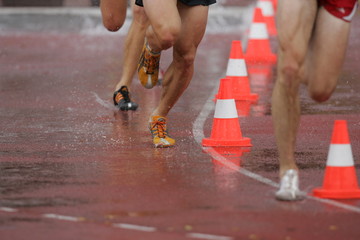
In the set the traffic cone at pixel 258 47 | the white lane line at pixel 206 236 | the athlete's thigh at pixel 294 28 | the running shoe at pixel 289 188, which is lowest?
the traffic cone at pixel 258 47

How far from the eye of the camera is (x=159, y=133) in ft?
32.5

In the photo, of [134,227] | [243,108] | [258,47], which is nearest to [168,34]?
[134,227]

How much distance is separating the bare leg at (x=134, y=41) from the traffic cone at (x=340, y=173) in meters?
4.59

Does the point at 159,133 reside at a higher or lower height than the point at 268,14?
higher

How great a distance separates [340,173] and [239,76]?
5.46 m

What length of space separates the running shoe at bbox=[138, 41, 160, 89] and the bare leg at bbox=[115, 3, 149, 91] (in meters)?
1.71

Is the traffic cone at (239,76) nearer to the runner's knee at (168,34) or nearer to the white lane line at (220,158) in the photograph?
the white lane line at (220,158)

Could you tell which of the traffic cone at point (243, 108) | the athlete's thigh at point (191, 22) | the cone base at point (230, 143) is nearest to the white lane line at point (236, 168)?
the cone base at point (230, 143)

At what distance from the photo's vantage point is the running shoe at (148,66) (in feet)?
33.0

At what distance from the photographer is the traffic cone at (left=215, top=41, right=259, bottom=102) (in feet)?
42.6

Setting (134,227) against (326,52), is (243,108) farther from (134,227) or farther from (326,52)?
(134,227)

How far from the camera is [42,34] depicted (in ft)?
74.3

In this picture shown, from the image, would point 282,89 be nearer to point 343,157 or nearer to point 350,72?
point 343,157

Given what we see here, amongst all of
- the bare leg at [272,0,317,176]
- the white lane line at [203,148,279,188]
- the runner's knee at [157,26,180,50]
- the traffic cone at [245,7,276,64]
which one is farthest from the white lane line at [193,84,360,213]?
the traffic cone at [245,7,276,64]
